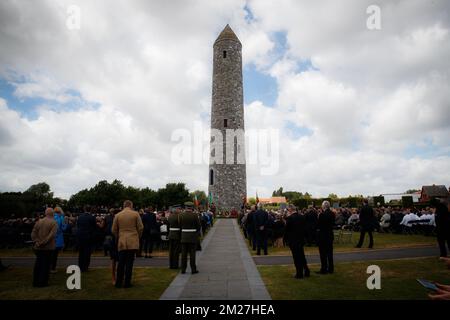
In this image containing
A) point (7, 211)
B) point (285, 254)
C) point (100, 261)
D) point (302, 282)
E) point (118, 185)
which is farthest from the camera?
point (118, 185)

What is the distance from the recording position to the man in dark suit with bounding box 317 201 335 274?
8734mm

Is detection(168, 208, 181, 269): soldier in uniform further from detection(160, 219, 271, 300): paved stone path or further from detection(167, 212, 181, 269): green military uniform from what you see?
detection(160, 219, 271, 300): paved stone path

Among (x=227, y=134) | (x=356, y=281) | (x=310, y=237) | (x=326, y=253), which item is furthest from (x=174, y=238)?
(x=227, y=134)

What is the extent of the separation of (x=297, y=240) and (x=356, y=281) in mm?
1748

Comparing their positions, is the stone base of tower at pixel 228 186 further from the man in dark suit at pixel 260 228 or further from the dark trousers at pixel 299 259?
the dark trousers at pixel 299 259

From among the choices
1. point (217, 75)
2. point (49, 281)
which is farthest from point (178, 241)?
point (217, 75)

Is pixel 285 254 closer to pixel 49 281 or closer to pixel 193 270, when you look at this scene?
pixel 193 270

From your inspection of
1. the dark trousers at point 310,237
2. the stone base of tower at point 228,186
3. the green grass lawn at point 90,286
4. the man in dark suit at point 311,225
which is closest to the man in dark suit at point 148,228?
the green grass lawn at point 90,286

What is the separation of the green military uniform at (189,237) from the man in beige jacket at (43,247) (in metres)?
3.43

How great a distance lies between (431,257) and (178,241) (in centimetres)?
876

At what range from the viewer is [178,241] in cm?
996

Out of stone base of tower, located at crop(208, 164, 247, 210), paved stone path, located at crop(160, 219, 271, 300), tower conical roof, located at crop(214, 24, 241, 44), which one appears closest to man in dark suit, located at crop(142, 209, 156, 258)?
paved stone path, located at crop(160, 219, 271, 300)

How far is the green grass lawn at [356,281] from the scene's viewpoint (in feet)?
20.9
